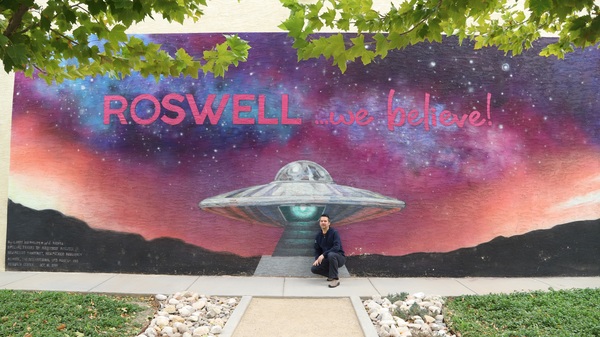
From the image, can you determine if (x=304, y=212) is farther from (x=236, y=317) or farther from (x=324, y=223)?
(x=236, y=317)

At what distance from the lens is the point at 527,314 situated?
5461mm

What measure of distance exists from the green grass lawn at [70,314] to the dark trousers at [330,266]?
2672mm

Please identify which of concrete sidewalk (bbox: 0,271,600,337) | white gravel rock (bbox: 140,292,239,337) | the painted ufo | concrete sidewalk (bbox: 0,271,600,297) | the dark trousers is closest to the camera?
white gravel rock (bbox: 140,292,239,337)

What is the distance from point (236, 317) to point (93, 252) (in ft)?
12.7

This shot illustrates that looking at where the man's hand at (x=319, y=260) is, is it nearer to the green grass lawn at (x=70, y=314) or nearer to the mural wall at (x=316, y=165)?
the mural wall at (x=316, y=165)

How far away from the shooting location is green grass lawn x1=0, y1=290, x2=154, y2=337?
4.98 metres

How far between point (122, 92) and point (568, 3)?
288 inches

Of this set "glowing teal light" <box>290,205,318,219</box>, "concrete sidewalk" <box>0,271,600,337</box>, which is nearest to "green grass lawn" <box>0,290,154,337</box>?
"concrete sidewalk" <box>0,271,600,337</box>

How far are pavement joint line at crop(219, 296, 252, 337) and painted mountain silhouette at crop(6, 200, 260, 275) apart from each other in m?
1.68

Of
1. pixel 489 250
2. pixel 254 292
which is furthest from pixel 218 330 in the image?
pixel 489 250

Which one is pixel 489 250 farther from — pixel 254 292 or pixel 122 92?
pixel 122 92

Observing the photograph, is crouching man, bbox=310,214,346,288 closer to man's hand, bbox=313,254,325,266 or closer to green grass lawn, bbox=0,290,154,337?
man's hand, bbox=313,254,325,266

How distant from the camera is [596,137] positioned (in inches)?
318

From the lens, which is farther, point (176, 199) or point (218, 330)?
point (176, 199)
